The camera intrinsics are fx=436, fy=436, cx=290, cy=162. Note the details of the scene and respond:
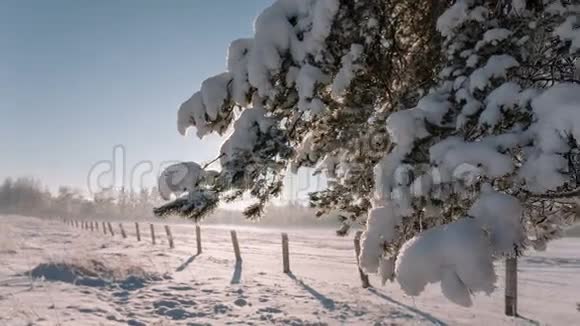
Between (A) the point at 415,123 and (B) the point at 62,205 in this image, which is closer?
(A) the point at 415,123

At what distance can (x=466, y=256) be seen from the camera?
2.59 metres

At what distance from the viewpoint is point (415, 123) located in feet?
9.87

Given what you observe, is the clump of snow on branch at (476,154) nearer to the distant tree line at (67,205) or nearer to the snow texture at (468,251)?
the snow texture at (468,251)

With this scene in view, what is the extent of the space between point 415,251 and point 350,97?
1933 millimetres

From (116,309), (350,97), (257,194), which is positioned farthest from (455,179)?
(116,309)

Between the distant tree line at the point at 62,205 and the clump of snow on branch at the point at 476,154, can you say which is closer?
the clump of snow on branch at the point at 476,154

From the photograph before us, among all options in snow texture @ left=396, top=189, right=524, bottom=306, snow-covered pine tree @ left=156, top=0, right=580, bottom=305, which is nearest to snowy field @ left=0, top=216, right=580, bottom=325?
snow-covered pine tree @ left=156, top=0, right=580, bottom=305

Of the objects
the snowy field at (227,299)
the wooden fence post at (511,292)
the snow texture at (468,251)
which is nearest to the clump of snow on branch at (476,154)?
the snow texture at (468,251)

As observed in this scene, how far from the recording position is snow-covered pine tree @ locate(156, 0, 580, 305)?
2.65 meters

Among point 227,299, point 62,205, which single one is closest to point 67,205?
point 62,205

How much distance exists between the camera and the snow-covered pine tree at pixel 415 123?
265cm

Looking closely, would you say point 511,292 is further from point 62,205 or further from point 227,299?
point 62,205

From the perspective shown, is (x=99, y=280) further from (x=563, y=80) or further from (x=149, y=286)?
(x=563, y=80)

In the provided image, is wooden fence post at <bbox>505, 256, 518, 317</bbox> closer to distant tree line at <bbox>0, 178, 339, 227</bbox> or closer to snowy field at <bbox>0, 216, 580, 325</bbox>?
snowy field at <bbox>0, 216, 580, 325</bbox>
